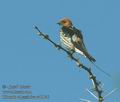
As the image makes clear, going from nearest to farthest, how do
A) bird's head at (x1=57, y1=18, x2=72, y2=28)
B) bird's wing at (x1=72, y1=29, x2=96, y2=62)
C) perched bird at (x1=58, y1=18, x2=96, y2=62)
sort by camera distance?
bird's wing at (x1=72, y1=29, x2=96, y2=62) → perched bird at (x1=58, y1=18, x2=96, y2=62) → bird's head at (x1=57, y1=18, x2=72, y2=28)

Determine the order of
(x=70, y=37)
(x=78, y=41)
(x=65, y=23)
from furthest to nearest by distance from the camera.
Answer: (x=65, y=23)
(x=70, y=37)
(x=78, y=41)

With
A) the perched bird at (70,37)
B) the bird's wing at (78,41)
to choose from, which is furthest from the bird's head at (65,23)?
the bird's wing at (78,41)

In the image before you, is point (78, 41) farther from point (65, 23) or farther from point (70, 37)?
point (65, 23)

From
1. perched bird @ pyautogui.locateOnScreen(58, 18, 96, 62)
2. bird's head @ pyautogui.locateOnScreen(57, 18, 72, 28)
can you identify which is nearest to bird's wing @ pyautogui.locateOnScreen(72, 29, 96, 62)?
perched bird @ pyautogui.locateOnScreen(58, 18, 96, 62)

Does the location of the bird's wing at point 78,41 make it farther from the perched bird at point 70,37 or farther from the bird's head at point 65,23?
the bird's head at point 65,23

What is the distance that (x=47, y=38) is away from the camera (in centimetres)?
303

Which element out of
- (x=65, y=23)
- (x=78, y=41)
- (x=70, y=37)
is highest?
(x=65, y=23)

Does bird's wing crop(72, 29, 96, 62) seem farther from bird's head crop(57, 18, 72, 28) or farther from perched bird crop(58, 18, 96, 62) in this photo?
bird's head crop(57, 18, 72, 28)

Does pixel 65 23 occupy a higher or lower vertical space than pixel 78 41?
higher

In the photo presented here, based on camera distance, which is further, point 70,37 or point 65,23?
point 65,23

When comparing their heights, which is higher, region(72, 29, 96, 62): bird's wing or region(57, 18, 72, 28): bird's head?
region(57, 18, 72, 28): bird's head

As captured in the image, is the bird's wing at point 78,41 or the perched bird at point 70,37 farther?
the perched bird at point 70,37

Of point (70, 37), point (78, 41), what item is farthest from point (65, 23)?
point (78, 41)

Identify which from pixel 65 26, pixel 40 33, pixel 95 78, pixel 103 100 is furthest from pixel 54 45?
pixel 65 26
